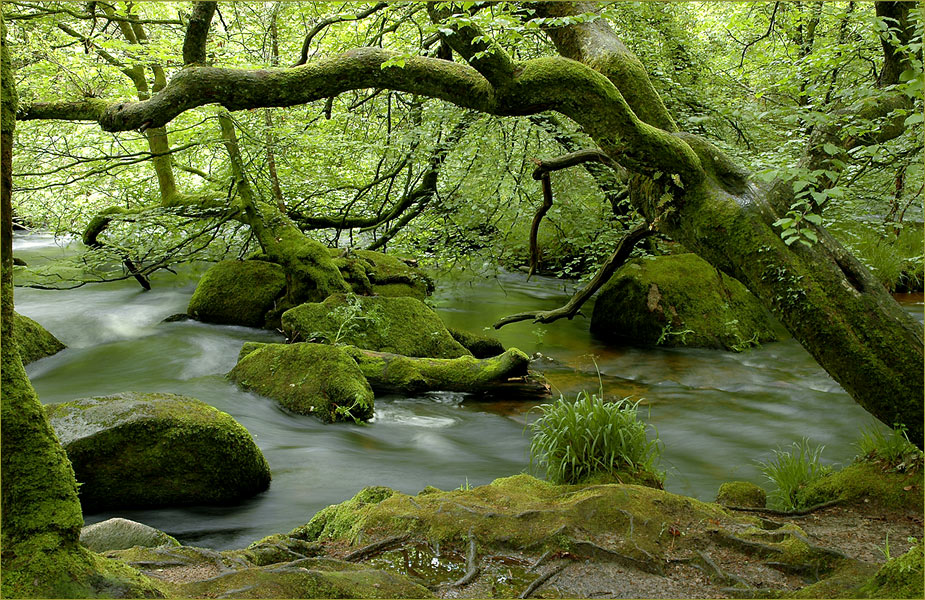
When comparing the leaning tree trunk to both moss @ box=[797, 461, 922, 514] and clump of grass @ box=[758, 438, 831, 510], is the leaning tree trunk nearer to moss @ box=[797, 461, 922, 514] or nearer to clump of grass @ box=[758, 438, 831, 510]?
moss @ box=[797, 461, 922, 514]

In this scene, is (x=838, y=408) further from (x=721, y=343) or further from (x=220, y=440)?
(x=220, y=440)

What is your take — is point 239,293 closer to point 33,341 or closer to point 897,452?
point 33,341

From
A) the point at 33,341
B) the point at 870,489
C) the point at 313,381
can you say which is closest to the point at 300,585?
the point at 870,489

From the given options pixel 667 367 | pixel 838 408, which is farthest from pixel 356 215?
pixel 838 408

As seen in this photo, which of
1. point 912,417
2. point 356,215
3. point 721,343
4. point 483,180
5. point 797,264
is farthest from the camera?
point 356,215

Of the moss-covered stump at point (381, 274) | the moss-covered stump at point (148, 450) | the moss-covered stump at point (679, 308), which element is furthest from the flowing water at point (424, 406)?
the moss-covered stump at point (381, 274)

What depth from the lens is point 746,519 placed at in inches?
165

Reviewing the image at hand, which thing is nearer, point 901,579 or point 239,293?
point 901,579

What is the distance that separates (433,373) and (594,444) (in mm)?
3289

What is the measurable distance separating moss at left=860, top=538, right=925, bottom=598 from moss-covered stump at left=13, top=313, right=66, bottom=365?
30.7ft

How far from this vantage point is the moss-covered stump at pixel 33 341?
28.4 feet

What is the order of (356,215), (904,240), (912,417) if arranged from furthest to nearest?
(904,240)
(356,215)
(912,417)

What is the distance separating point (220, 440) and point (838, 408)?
286 inches

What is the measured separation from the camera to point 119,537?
375 cm
